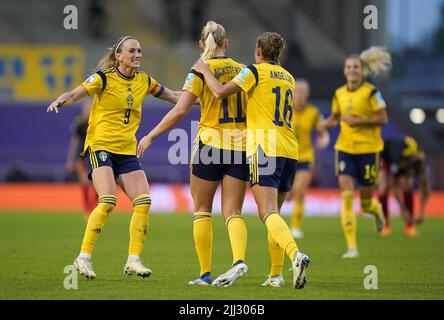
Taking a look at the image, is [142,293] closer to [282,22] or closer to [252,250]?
[252,250]

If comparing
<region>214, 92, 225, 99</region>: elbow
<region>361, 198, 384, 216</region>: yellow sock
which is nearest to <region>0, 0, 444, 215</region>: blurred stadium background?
<region>361, 198, 384, 216</region>: yellow sock

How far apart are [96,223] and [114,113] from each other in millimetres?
1133

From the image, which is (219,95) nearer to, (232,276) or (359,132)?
(232,276)

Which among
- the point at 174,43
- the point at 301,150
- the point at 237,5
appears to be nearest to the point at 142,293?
the point at 301,150

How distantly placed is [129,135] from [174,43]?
2038cm

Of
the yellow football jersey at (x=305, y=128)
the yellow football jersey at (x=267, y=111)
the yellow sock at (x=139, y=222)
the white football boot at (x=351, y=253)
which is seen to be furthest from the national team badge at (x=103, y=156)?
the yellow football jersey at (x=305, y=128)

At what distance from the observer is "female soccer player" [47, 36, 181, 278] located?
9.68 m

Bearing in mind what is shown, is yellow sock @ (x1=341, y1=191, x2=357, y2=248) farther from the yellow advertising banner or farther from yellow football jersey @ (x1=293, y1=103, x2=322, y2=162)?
the yellow advertising banner

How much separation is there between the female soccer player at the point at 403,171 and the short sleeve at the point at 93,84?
8.06 m

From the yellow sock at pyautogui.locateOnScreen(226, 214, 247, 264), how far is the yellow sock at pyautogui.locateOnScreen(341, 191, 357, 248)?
424 centimetres

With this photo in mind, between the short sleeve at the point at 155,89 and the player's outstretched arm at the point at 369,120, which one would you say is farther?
the player's outstretched arm at the point at 369,120

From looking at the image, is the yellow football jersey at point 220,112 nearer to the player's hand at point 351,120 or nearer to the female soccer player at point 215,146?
the female soccer player at point 215,146

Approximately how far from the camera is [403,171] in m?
17.1

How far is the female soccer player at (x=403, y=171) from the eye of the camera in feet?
55.2
